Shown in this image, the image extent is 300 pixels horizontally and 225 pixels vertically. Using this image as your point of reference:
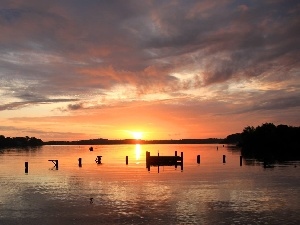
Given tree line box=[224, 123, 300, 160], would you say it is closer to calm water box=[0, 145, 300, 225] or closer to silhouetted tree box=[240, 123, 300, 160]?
silhouetted tree box=[240, 123, 300, 160]

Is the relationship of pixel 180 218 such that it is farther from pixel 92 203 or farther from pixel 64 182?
pixel 64 182

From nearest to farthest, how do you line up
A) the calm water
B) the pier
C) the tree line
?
the calm water
the pier
the tree line

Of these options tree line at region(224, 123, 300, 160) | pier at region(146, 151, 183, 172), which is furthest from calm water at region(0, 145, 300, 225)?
tree line at region(224, 123, 300, 160)

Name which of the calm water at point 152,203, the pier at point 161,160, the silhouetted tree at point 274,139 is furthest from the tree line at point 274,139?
the calm water at point 152,203

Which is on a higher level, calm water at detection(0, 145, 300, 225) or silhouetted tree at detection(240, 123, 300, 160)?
silhouetted tree at detection(240, 123, 300, 160)

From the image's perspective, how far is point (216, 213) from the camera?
27531 millimetres

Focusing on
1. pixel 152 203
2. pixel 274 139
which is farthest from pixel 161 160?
pixel 274 139

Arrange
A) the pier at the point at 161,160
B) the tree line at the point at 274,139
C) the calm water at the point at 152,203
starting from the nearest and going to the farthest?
the calm water at the point at 152,203, the pier at the point at 161,160, the tree line at the point at 274,139

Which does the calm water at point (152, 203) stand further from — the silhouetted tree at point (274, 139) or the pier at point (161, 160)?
the silhouetted tree at point (274, 139)

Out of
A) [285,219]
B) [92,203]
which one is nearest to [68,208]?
[92,203]

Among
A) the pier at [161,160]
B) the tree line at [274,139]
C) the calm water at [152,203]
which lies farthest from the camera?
the tree line at [274,139]

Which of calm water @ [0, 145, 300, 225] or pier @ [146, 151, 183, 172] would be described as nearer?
calm water @ [0, 145, 300, 225]

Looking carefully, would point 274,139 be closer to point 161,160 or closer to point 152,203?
point 161,160

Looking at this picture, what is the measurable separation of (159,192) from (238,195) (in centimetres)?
784
